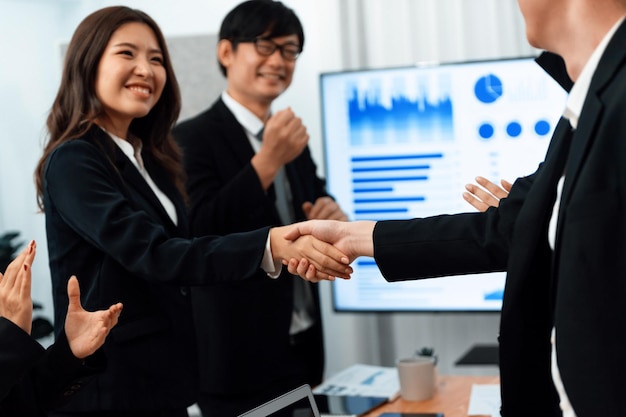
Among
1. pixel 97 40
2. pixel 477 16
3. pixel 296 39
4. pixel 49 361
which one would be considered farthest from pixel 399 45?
pixel 49 361

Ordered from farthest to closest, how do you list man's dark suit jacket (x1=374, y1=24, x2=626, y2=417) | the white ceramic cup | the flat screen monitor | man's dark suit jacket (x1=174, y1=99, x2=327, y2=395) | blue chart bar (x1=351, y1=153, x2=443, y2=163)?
blue chart bar (x1=351, y1=153, x2=443, y2=163), the flat screen monitor, man's dark suit jacket (x1=174, y1=99, x2=327, y2=395), the white ceramic cup, man's dark suit jacket (x1=374, y1=24, x2=626, y2=417)

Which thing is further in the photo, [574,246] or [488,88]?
[488,88]

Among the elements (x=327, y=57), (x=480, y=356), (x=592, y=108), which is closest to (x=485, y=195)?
(x=592, y=108)

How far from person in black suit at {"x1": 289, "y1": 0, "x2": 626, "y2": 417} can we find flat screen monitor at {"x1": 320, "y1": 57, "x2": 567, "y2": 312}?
1685 mm

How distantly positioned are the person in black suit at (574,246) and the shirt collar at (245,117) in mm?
1349

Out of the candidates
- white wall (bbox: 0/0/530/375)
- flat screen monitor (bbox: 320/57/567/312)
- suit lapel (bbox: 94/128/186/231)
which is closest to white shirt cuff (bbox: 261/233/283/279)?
suit lapel (bbox: 94/128/186/231)

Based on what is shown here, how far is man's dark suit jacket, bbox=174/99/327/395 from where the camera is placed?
2.65 m

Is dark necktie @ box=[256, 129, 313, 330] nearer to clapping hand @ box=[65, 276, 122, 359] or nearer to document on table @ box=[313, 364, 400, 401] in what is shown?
document on table @ box=[313, 364, 400, 401]

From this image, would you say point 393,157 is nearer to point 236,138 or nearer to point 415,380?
point 236,138

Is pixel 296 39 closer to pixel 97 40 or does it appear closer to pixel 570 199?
pixel 97 40

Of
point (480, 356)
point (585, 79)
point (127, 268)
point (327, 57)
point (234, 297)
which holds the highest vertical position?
point (327, 57)

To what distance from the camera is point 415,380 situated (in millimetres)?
2256

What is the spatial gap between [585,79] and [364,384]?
1.34 metres

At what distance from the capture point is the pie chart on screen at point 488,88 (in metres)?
3.28
